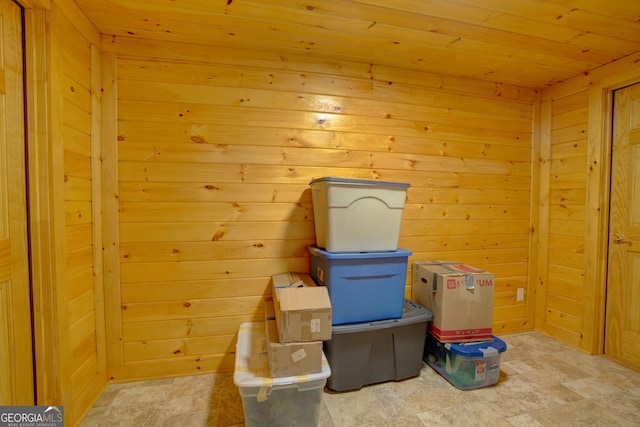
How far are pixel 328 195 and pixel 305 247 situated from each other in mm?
520

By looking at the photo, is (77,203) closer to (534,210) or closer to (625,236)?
(534,210)

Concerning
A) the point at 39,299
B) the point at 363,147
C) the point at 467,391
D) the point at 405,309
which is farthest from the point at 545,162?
the point at 39,299

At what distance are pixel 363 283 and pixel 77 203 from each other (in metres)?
1.57

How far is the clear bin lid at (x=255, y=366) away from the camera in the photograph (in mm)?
1233

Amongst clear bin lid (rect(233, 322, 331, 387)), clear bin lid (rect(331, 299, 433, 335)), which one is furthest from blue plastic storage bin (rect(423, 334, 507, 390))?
clear bin lid (rect(233, 322, 331, 387))

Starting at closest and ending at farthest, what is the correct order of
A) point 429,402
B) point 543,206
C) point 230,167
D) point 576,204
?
point 429,402
point 230,167
point 576,204
point 543,206

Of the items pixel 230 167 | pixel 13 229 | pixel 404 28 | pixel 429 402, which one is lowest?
pixel 429 402

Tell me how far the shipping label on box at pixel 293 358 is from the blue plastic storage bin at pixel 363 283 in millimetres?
303

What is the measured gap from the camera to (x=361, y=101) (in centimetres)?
197

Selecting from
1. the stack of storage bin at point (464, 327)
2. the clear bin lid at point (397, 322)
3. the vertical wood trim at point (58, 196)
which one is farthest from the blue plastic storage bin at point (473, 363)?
the vertical wood trim at point (58, 196)

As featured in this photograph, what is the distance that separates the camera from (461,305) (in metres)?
1.72

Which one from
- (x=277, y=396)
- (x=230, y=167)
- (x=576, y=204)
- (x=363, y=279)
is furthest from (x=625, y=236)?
(x=230, y=167)

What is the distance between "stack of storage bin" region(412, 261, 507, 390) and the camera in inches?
64.8

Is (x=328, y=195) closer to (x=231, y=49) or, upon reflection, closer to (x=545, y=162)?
(x=231, y=49)
